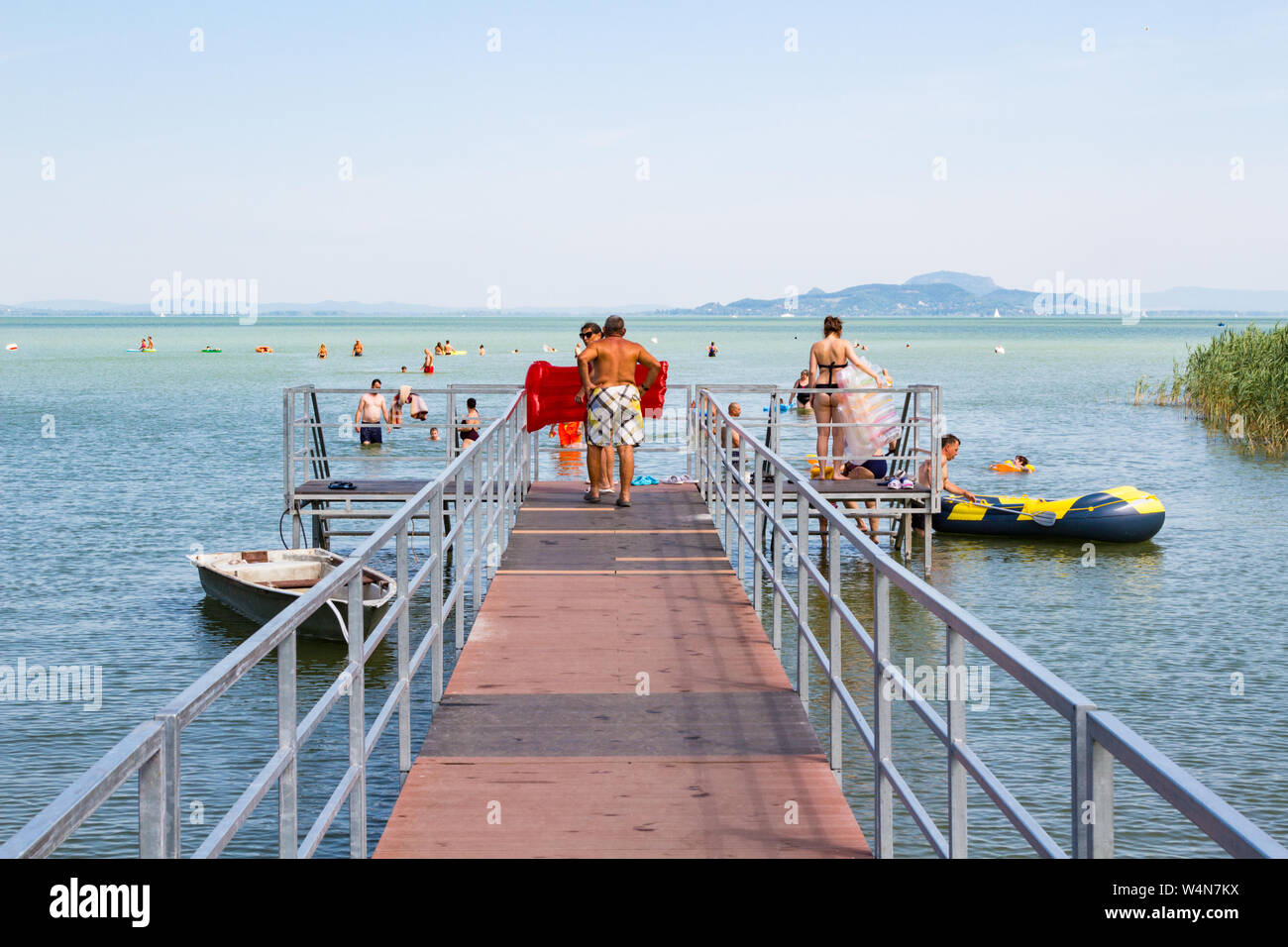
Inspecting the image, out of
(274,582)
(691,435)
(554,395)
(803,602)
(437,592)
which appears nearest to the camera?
(803,602)

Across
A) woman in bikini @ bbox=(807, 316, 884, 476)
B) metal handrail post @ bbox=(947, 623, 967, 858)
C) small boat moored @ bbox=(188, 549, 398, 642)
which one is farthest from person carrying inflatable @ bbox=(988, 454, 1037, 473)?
metal handrail post @ bbox=(947, 623, 967, 858)

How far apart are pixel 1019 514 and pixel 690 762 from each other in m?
14.1

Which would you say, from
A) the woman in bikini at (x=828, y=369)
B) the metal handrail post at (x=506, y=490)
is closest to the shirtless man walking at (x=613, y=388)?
the metal handrail post at (x=506, y=490)

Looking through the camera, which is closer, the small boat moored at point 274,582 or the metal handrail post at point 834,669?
the metal handrail post at point 834,669

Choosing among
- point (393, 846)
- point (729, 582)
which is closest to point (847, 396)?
point (729, 582)

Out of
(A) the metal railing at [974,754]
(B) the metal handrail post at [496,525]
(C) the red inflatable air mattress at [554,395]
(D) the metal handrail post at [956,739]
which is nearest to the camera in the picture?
(A) the metal railing at [974,754]

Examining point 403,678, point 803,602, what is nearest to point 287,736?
point 403,678

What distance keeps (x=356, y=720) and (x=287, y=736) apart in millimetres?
1056

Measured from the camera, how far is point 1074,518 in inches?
756

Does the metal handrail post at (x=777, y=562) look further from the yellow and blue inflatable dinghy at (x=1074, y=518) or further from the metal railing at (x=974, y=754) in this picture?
the yellow and blue inflatable dinghy at (x=1074, y=518)

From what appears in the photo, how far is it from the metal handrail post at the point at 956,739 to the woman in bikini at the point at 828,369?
38.4 ft

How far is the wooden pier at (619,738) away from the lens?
17.2 feet

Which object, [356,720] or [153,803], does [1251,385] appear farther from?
[153,803]
